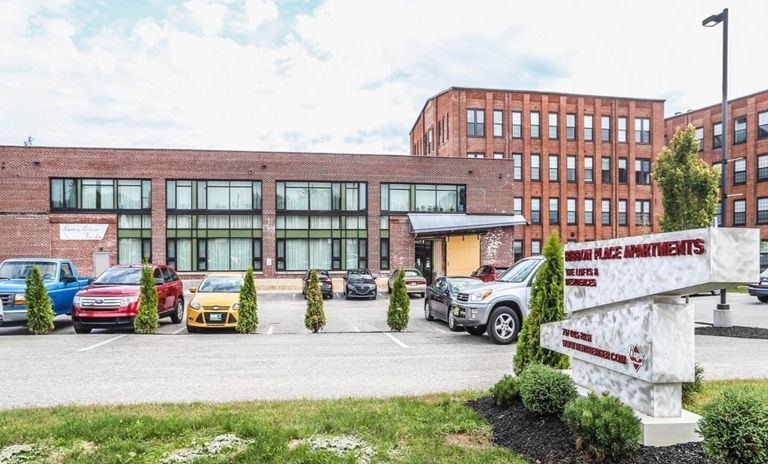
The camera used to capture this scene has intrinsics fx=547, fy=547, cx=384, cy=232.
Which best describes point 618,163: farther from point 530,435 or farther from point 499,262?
point 530,435

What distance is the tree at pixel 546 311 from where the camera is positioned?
6832 millimetres

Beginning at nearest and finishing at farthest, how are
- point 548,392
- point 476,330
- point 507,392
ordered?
1. point 548,392
2. point 507,392
3. point 476,330

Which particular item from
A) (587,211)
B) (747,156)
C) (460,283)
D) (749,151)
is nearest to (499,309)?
(460,283)

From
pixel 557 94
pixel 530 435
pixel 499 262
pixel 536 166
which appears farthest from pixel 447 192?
pixel 530 435

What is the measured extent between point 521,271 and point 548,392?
8332mm

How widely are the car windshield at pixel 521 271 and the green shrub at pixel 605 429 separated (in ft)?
28.2

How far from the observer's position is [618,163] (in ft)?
169

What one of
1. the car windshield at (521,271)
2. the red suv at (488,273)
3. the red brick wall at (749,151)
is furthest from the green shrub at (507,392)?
the red brick wall at (749,151)

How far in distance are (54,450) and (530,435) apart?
14.6 feet

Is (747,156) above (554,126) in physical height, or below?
below

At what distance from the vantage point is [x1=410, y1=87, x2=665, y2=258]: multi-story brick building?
48969 mm

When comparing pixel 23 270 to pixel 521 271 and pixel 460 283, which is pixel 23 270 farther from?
pixel 521 271

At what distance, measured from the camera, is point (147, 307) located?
14352 mm

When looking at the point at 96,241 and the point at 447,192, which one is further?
the point at 447,192
